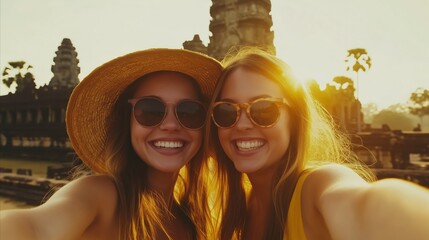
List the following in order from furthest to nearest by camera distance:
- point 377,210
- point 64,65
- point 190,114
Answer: point 64,65 → point 190,114 → point 377,210

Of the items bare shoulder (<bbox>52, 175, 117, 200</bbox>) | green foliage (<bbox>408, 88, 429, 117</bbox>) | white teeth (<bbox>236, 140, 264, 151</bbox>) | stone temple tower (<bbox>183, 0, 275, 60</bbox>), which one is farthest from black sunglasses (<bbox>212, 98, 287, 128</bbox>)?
green foliage (<bbox>408, 88, 429, 117</bbox>)

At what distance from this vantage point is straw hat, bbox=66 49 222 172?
223 centimetres

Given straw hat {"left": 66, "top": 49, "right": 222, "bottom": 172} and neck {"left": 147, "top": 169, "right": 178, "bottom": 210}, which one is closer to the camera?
straw hat {"left": 66, "top": 49, "right": 222, "bottom": 172}

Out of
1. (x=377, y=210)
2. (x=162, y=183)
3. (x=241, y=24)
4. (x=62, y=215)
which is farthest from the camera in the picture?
(x=241, y=24)

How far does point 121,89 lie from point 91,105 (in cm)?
25

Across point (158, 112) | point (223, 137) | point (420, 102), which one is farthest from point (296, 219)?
point (420, 102)

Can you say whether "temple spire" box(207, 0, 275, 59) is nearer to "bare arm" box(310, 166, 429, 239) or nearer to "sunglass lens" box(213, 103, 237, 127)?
"sunglass lens" box(213, 103, 237, 127)

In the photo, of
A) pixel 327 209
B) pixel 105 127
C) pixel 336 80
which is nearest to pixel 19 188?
pixel 105 127

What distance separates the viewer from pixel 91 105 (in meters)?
2.43

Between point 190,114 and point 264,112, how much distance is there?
538 mm

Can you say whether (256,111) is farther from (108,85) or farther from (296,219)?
(108,85)

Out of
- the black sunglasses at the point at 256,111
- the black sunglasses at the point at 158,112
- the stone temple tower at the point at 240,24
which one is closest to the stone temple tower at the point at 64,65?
the stone temple tower at the point at 240,24

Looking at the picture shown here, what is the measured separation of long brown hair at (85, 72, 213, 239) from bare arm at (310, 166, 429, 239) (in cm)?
115

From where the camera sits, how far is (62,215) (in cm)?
155
